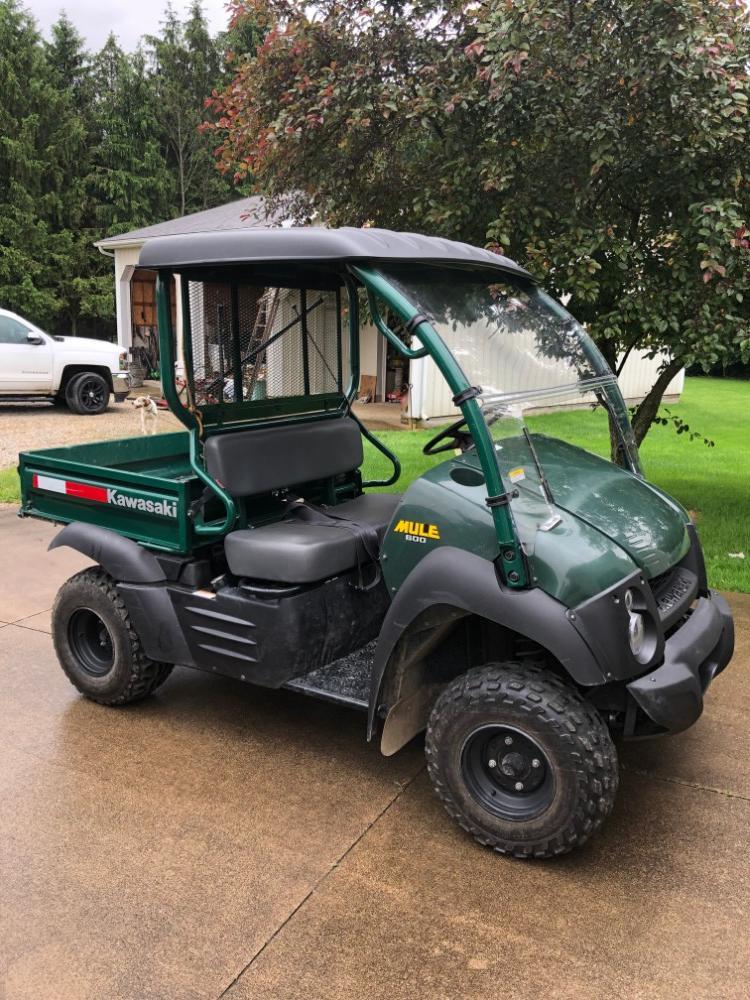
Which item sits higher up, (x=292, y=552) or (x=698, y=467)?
(x=292, y=552)

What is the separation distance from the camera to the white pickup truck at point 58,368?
1309cm

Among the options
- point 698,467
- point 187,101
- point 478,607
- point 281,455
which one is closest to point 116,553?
point 281,455

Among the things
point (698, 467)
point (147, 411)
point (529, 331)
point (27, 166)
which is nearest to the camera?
point (529, 331)

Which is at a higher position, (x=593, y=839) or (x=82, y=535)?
(x=82, y=535)

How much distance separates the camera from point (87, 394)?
13.8 meters

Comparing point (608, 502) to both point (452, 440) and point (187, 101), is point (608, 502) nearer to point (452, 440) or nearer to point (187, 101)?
point (452, 440)

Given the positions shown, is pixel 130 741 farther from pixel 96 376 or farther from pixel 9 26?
pixel 9 26

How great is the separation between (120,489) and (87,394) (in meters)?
10.9

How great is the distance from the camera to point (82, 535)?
3.77 meters

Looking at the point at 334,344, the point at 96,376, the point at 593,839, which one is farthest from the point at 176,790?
the point at 96,376

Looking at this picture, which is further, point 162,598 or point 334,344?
point 334,344

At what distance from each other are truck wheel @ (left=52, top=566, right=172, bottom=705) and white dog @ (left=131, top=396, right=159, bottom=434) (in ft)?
16.0

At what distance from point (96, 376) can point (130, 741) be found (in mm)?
11245

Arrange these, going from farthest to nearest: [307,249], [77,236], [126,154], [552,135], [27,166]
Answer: [126,154] → [77,236] → [27,166] → [552,135] → [307,249]
